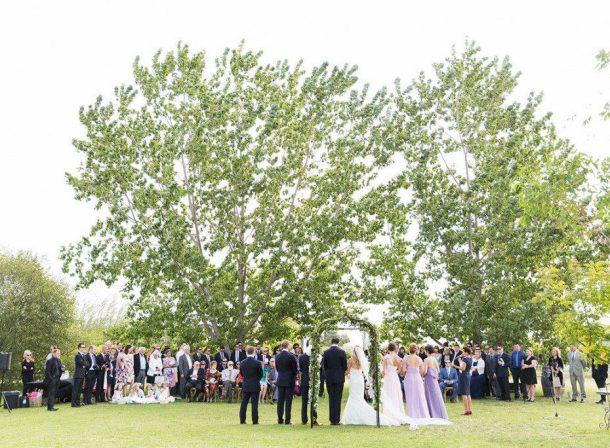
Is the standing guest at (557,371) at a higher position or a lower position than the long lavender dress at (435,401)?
higher

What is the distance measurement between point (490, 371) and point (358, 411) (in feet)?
35.8

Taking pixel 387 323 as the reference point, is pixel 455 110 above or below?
above

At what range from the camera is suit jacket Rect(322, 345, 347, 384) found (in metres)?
15.1

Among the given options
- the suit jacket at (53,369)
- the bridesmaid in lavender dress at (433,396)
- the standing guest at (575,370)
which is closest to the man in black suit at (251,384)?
the bridesmaid in lavender dress at (433,396)

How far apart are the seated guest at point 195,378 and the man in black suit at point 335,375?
29.0 feet

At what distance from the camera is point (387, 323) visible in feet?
93.4

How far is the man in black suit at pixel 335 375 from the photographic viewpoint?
15102mm

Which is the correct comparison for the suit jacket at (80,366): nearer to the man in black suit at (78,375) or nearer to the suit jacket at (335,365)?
the man in black suit at (78,375)

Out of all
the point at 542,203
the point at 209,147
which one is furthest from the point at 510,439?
the point at 209,147

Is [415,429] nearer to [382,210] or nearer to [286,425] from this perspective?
[286,425]

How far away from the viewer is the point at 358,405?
1525cm

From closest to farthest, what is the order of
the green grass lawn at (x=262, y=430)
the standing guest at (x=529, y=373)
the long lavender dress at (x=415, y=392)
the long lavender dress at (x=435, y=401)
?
1. the green grass lawn at (x=262, y=430)
2. the long lavender dress at (x=415, y=392)
3. the long lavender dress at (x=435, y=401)
4. the standing guest at (x=529, y=373)

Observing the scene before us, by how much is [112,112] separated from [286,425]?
57.5 feet

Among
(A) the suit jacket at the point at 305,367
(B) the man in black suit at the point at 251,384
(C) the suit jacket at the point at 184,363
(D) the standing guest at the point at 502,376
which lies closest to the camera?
(B) the man in black suit at the point at 251,384
